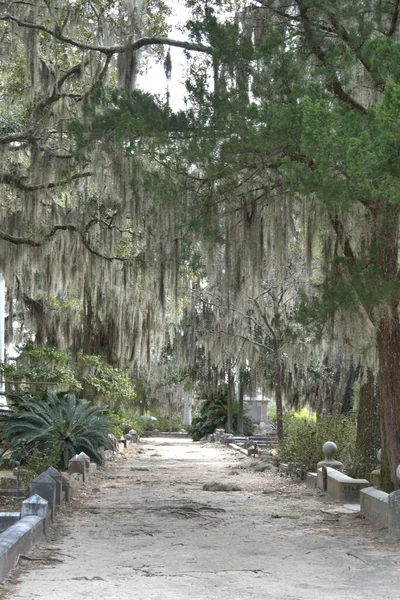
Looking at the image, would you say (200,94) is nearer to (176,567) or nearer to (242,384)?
(176,567)

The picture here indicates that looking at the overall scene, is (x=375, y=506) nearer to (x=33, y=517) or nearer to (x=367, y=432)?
(x=367, y=432)

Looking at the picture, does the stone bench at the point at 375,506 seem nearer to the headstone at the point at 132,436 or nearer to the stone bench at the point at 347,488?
the stone bench at the point at 347,488

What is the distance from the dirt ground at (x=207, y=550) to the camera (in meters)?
5.21

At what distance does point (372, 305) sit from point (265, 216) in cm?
235

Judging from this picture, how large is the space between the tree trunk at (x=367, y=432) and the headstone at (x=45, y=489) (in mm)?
5111

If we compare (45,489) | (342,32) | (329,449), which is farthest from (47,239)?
(342,32)

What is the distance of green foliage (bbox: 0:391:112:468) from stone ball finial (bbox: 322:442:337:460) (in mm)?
3829

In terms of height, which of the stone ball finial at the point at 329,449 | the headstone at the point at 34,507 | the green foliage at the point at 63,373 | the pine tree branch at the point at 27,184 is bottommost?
the headstone at the point at 34,507

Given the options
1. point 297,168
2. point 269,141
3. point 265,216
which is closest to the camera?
point 297,168

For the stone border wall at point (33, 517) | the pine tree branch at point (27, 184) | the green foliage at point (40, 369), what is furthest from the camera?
the green foliage at point (40, 369)

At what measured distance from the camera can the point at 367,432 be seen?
11.5 metres

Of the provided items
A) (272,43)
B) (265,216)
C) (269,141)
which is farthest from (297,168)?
(265,216)

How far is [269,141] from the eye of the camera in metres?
7.67

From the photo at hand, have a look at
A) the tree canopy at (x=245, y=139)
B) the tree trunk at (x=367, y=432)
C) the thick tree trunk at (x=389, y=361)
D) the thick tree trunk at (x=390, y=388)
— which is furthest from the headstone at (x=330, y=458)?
the thick tree trunk at (x=390, y=388)
